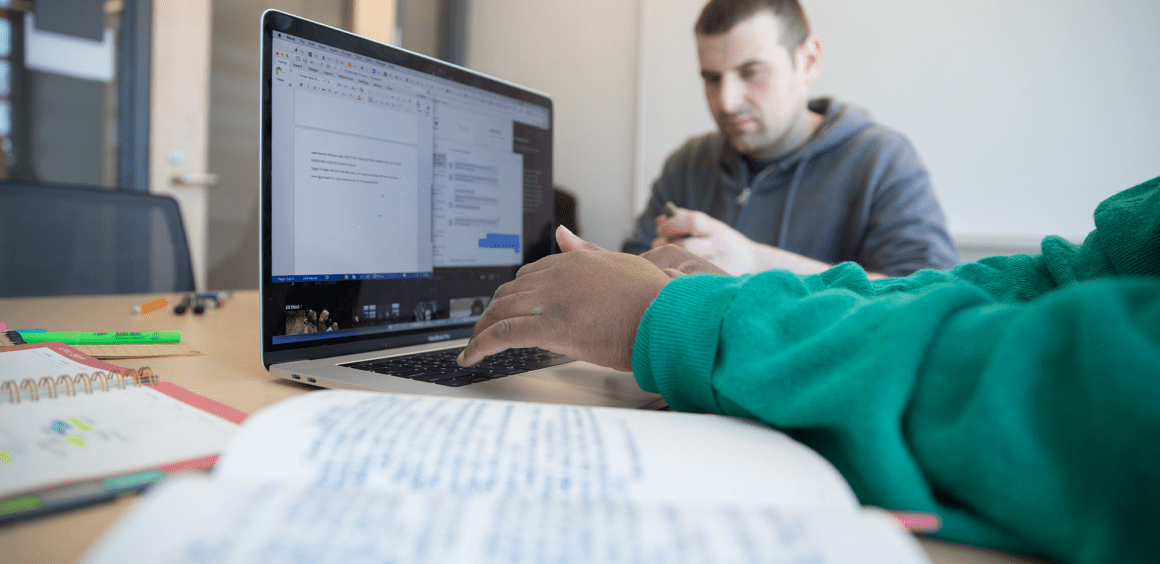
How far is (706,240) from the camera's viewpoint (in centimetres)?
95

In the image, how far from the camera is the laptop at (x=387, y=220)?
0.46m

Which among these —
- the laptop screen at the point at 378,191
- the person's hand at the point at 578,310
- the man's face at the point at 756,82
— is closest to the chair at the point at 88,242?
the laptop screen at the point at 378,191

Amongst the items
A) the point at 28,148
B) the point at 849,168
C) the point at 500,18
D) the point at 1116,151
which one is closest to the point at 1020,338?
the point at 849,168

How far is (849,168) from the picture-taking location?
1.33 metres

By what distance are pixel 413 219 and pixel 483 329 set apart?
0.19 metres

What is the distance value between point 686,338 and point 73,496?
275 millimetres

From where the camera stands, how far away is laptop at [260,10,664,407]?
1.51 ft

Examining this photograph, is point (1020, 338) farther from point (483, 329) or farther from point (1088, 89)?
point (1088, 89)

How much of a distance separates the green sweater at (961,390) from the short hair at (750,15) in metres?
1.15

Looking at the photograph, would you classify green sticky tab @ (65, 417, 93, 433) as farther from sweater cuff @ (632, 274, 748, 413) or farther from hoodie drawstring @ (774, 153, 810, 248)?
hoodie drawstring @ (774, 153, 810, 248)

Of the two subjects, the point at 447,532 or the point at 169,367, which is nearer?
the point at 447,532

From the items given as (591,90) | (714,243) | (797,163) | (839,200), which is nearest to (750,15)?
(797,163)

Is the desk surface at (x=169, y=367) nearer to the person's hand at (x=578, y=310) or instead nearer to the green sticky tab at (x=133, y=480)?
the green sticky tab at (x=133, y=480)

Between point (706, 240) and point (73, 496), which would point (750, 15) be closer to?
point (706, 240)
